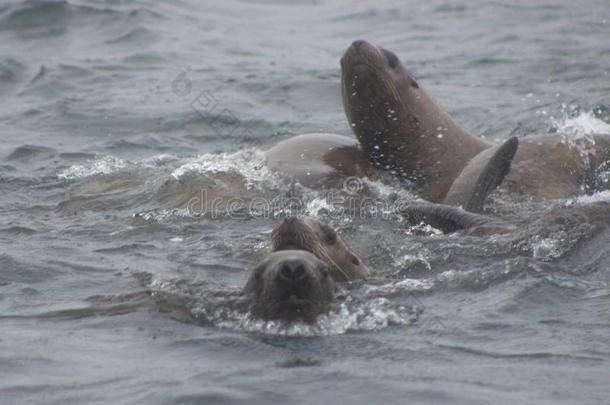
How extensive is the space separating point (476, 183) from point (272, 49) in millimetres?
8526

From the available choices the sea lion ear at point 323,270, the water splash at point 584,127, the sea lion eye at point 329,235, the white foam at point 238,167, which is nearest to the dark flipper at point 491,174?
the water splash at point 584,127

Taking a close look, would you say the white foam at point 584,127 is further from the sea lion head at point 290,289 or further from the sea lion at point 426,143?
the sea lion head at point 290,289

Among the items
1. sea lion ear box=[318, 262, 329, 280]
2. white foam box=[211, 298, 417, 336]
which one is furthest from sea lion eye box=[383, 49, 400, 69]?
sea lion ear box=[318, 262, 329, 280]

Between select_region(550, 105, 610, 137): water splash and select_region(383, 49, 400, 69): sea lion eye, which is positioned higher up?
select_region(383, 49, 400, 69): sea lion eye

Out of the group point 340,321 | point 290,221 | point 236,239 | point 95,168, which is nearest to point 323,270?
point 340,321

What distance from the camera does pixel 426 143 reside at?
9406 mm

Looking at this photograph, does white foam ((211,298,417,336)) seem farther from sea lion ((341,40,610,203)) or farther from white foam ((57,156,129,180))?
white foam ((57,156,129,180))

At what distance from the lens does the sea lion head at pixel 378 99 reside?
9.09 m

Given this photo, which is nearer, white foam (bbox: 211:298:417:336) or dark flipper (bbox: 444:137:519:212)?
white foam (bbox: 211:298:417:336)

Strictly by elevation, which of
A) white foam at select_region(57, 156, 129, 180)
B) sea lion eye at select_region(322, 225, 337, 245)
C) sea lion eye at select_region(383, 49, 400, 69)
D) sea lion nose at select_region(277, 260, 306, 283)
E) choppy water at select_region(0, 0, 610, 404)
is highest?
sea lion eye at select_region(383, 49, 400, 69)

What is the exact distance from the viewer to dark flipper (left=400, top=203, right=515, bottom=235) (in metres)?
7.68

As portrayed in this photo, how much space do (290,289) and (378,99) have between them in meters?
3.58

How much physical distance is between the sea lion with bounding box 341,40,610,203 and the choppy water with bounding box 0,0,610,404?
1.11 ft

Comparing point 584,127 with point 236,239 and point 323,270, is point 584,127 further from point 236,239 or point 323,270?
point 323,270
